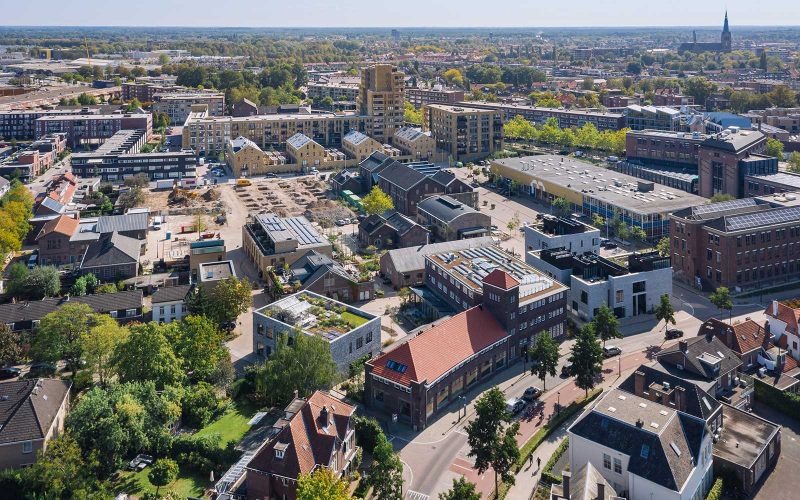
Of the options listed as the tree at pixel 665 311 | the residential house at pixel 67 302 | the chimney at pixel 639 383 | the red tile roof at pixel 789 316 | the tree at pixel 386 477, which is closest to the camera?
the tree at pixel 386 477

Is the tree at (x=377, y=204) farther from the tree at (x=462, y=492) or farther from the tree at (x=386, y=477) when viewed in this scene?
the tree at (x=462, y=492)

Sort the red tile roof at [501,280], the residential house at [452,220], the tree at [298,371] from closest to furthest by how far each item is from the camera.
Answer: the tree at [298,371] < the red tile roof at [501,280] < the residential house at [452,220]

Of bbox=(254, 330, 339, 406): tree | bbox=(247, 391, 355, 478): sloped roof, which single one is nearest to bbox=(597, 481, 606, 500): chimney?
bbox=(247, 391, 355, 478): sloped roof

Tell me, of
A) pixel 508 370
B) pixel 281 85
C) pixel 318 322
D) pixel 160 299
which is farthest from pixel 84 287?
pixel 281 85

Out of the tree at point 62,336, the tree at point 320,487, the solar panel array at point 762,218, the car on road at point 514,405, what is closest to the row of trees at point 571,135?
the solar panel array at point 762,218

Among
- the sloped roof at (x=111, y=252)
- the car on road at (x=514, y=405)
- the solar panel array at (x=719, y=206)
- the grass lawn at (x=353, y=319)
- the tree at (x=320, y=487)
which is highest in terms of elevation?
the solar panel array at (x=719, y=206)

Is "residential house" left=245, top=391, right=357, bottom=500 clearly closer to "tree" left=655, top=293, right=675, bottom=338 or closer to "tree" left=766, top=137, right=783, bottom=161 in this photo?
"tree" left=655, top=293, right=675, bottom=338

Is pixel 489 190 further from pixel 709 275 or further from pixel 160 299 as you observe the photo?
pixel 160 299
